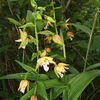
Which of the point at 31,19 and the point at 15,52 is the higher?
the point at 31,19

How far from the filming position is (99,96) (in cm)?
143

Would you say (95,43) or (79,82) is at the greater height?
(95,43)

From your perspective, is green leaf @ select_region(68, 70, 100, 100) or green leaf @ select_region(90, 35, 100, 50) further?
green leaf @ select_region(90, 35, 100, 50)

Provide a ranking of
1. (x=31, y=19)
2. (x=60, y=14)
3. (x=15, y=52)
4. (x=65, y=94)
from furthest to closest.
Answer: (x=15, y=52) → (x=60, y=14) → (x=31, y=19) → (x=65, y=94)

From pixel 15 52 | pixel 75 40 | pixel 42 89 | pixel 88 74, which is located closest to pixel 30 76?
pixel 42 89

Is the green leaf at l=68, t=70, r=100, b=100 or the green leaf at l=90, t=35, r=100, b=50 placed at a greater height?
the green leaf at l=90, t=35, r=100, b=50

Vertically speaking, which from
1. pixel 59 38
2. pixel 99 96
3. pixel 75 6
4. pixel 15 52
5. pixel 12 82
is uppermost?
pixel 75 6

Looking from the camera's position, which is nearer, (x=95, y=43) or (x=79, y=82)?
(x=79, y=82)

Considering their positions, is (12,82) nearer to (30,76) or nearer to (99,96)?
(30,76)

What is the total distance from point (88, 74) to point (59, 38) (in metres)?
0.35

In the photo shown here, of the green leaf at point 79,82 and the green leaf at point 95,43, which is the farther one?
the green leaf at point 95,43

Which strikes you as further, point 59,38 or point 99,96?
point 99,96

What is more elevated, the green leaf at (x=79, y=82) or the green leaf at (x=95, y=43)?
the green leaf at (x=95, y=43)

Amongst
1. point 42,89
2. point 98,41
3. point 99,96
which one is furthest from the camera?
point 99,96
